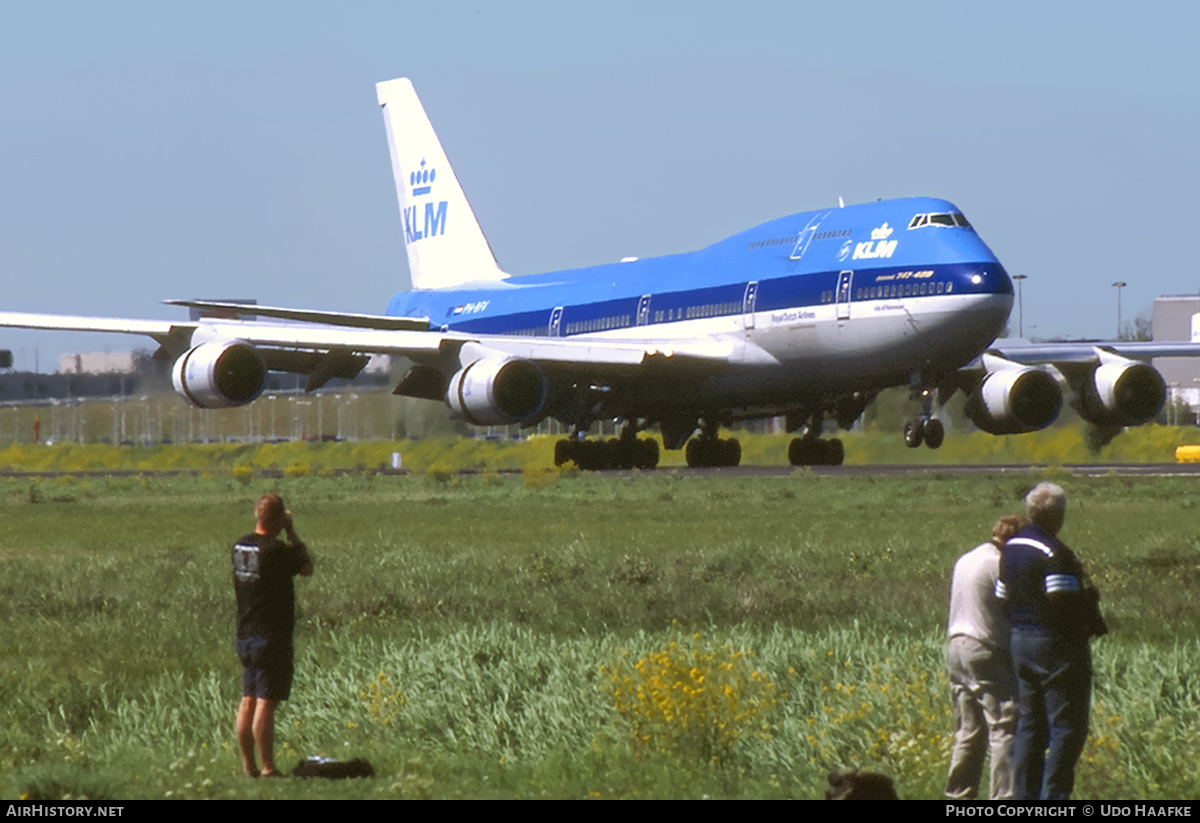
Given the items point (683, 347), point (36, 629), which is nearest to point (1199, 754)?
point (36, 629)

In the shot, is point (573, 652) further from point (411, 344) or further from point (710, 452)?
point (710, 452)

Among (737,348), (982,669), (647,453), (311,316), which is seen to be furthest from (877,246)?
(982,669)

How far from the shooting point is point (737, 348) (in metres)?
37.8

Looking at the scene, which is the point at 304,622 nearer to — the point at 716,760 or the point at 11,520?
the point at 716,760

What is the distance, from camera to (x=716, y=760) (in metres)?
11.8

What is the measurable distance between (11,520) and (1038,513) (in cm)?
2959

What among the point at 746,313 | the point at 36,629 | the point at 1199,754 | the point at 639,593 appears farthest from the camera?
the point at 746,313

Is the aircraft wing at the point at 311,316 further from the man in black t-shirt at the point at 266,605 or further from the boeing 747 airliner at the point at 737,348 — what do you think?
the man in black t-shirt at the point at 266,605

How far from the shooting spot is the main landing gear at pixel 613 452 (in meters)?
43.9

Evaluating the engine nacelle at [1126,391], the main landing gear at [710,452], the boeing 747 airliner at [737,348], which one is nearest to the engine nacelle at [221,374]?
the boeing 747 airliner at [737,348]

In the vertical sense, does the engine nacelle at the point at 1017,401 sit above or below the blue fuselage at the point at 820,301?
below

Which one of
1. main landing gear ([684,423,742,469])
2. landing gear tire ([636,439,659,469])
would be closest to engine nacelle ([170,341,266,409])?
landing gear tire ([636,439,659,469])

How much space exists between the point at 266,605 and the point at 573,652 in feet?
14.8

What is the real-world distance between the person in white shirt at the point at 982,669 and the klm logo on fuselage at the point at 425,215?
43.2 meters
